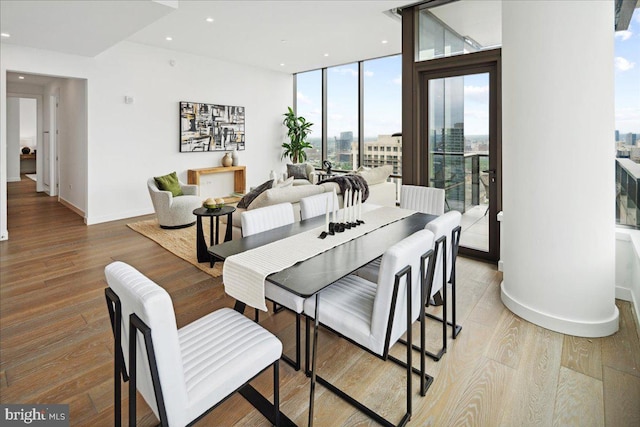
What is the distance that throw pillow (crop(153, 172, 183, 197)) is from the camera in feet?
18.2

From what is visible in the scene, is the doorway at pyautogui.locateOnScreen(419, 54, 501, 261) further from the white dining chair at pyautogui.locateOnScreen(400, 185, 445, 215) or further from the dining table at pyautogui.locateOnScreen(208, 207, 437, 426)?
the dining table at pyautogui.locateOnScreen(208, 207, 437, 426)

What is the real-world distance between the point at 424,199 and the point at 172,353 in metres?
3.03

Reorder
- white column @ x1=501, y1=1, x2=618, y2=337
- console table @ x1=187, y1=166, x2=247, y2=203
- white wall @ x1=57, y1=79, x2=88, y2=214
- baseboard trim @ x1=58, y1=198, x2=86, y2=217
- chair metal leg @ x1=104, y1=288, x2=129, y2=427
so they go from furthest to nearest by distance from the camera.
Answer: console table @ x1=187, y1=166, x2=247, y2=203, baseboard trim @ x1=58, y1=198, x2=86, y2=217, white wall @ x1=57, y1=79, x2=88, y2=214, white column @ x1=501, y1=1, x2=618, y2=337, chair metal leg @ x1=104, y1=288, x2=129, y2=427

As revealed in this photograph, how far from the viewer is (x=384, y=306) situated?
5.07ft

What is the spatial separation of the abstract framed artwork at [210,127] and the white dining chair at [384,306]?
5984 mm

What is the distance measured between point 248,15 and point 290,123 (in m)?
3.93

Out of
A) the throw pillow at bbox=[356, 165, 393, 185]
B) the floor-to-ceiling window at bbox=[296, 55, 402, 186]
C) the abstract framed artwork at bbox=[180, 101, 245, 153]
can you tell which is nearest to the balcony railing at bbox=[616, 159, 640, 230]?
the throw pillow at bbox=[356, 165, 393, 185]

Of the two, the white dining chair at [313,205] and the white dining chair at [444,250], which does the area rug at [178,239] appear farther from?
the white dining chair at [444,250]

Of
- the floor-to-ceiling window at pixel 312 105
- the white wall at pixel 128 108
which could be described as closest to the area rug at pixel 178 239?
the white wall at pixel 128 108

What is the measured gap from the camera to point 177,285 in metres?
3.32

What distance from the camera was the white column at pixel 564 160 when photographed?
2311mm

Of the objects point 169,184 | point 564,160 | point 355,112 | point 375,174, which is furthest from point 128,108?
point 564,160

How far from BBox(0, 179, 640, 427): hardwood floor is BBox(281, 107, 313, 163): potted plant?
5639 mm

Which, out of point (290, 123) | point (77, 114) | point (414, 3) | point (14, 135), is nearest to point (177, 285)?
point (414, 3)
